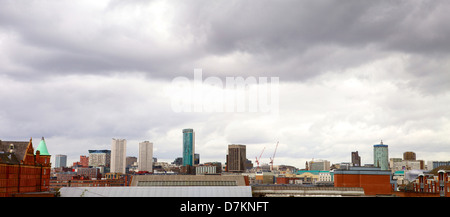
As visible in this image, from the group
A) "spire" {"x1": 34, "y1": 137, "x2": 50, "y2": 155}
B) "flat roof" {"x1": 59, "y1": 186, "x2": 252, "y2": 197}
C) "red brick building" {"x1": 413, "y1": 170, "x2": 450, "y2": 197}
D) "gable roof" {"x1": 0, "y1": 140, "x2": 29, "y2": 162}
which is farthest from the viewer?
"spire" {"x1": 34, "y1": 137, "x2": 50, "y2": 155}

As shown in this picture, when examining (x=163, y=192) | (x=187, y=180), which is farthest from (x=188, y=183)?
(x=163, y=192)

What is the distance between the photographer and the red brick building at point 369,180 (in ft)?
562

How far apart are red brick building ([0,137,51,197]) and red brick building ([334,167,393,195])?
4643 inches

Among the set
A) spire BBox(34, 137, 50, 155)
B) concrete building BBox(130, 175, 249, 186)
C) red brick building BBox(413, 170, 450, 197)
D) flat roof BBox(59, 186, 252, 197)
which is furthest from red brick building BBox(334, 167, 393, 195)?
spire BBox(34, 137, 50, 155)

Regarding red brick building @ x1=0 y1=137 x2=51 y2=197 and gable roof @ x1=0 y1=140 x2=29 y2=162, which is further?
gable roof @ x1=0 y1=140 x2=29 y2=162

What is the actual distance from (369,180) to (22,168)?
128763mm

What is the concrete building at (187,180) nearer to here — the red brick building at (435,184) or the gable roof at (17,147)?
the gable roof at (17,147)

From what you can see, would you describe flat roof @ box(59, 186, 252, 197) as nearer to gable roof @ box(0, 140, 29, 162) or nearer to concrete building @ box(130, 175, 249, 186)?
concrete building @ box(130, 175, 249, 186)

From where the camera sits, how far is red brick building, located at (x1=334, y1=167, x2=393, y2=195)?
171375 millimetres

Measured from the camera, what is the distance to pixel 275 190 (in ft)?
416

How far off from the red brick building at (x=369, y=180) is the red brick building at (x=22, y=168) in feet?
A: 387
